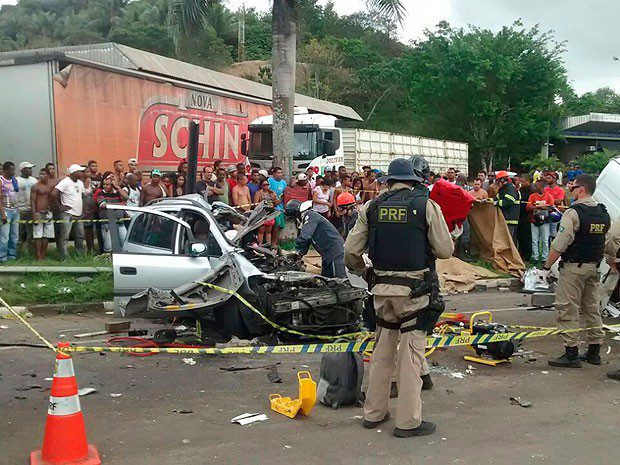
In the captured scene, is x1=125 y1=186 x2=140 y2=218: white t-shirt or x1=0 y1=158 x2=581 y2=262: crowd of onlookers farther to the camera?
x1=125 y1=186 x2=140 y2=218: white t-shirt

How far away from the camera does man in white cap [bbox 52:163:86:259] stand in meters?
12.2

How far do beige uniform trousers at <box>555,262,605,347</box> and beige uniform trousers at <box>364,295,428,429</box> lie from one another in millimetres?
2627

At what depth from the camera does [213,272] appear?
7.75 meters

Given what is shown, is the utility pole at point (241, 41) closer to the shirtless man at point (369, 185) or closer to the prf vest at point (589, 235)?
the shirtless man at point (369, 185)

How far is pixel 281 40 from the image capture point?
15609 mm

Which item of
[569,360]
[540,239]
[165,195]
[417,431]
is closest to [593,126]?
[540,239]

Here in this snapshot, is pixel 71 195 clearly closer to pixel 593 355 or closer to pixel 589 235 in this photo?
pixel 589 235

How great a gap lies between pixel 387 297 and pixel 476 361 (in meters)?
2.48

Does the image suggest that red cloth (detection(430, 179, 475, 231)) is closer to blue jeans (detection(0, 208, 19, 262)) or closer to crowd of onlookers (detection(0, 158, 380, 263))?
crowd of onlookers (detection(0, 158, 380, 263))

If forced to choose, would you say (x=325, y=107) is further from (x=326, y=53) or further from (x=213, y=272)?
(x=213, y=272)

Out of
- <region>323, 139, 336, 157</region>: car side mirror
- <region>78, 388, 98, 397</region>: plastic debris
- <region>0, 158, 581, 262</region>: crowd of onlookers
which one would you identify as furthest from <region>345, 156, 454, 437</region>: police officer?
<region>323, 139, 336, 157</region>: car side mirror

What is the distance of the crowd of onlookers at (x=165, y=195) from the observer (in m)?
12.1

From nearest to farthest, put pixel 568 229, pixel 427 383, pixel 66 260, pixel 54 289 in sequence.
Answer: pixel 427 383 → pixel 568 229 → pixel 54 289 → pixel 66 260

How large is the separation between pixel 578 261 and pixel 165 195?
8.08 meters
